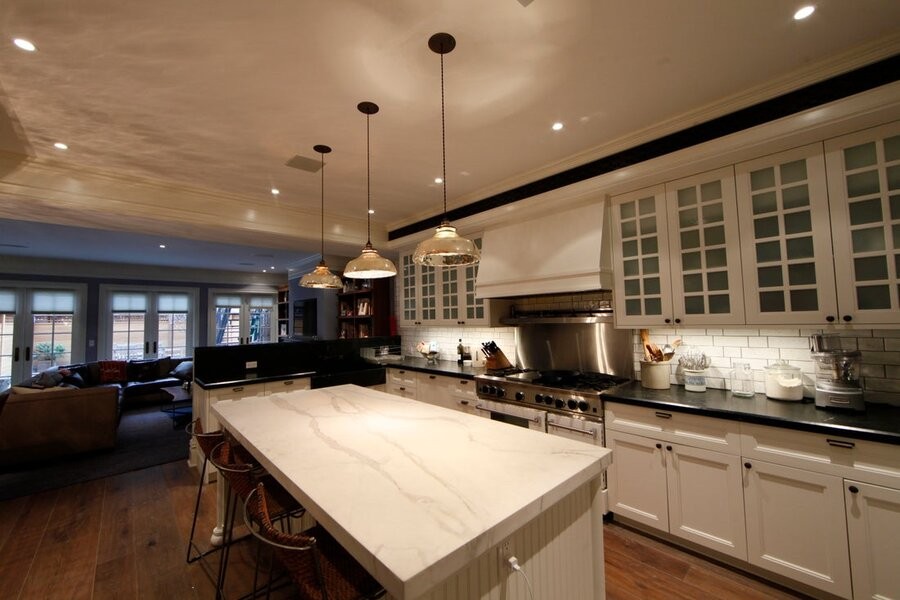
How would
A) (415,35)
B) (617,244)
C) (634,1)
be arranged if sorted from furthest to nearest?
(617,244) → (415,35) → (634,1)

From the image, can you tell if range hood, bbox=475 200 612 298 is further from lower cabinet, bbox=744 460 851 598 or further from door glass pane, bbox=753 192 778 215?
lower cabinet, bbox=744 460 851 598

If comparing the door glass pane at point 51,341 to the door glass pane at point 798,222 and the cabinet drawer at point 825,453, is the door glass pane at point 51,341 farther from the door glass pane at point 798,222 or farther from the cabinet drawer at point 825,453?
the door glass pane at point 798,222

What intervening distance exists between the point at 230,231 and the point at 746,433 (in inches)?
183

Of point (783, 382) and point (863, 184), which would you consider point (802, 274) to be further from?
point (783, 382)

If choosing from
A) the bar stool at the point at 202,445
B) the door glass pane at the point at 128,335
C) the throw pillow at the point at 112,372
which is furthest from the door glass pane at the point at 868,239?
the door glass pane at the point at 128,335

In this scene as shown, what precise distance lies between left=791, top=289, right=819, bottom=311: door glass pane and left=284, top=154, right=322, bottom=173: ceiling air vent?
3422 millimetres

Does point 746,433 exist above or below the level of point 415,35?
below

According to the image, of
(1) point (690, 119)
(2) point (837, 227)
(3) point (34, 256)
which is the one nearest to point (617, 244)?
(1) point (690, 119)

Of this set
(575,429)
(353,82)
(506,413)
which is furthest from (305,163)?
(575,429)

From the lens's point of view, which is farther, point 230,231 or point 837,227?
point 230,231

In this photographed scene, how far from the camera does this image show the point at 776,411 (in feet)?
6.76

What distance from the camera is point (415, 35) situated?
5.72ft

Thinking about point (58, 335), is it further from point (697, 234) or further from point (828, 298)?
point (828, 298)

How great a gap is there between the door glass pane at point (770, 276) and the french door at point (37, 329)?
Result: 1088 cm
